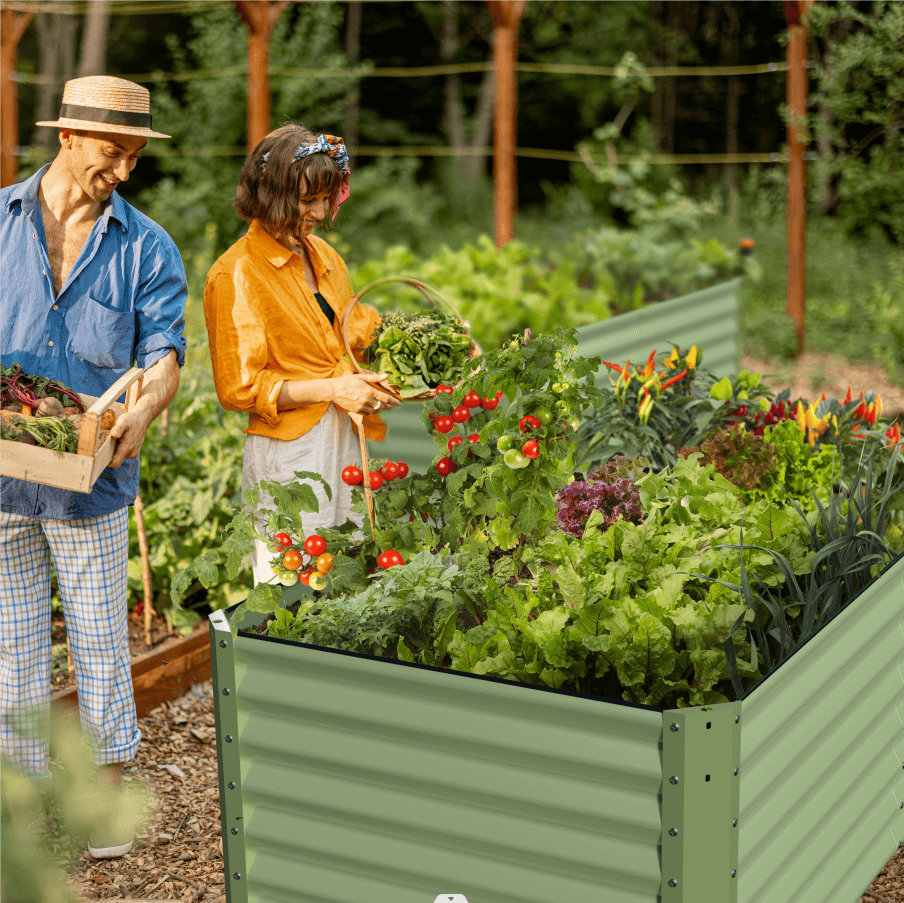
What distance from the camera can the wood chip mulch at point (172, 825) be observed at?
3045 mm

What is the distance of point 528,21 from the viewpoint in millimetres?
14367

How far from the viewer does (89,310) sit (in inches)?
115

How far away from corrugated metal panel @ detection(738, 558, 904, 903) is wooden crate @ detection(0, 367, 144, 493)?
4.59 ft

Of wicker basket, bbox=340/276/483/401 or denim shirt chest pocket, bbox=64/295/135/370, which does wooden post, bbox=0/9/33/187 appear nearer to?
wicker basket, bbox=340/276/483/401

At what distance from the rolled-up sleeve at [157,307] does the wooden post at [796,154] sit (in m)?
6.24

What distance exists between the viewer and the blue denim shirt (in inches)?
113

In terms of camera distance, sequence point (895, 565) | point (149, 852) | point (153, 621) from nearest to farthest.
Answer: point (895, 565) → point (149, 852) → point (153, 621)

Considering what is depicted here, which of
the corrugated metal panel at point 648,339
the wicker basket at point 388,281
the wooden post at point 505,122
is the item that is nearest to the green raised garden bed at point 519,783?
the wicker basket at point 388,281

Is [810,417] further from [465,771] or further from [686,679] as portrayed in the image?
[465,771]

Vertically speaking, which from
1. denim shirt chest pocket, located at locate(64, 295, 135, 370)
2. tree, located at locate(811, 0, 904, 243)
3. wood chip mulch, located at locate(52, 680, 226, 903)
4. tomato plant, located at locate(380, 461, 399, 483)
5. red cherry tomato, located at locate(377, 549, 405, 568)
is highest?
tree, located at locate(811, 0, 904, 243)

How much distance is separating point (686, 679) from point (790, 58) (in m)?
6.81

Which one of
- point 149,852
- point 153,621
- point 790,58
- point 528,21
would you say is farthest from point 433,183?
point 149,852

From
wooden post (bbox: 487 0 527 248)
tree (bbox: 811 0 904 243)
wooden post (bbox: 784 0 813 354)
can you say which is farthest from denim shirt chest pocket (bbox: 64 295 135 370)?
wooden post (bbox: 784 0 813 354)

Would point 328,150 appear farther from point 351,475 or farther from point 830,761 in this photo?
point 830,761
